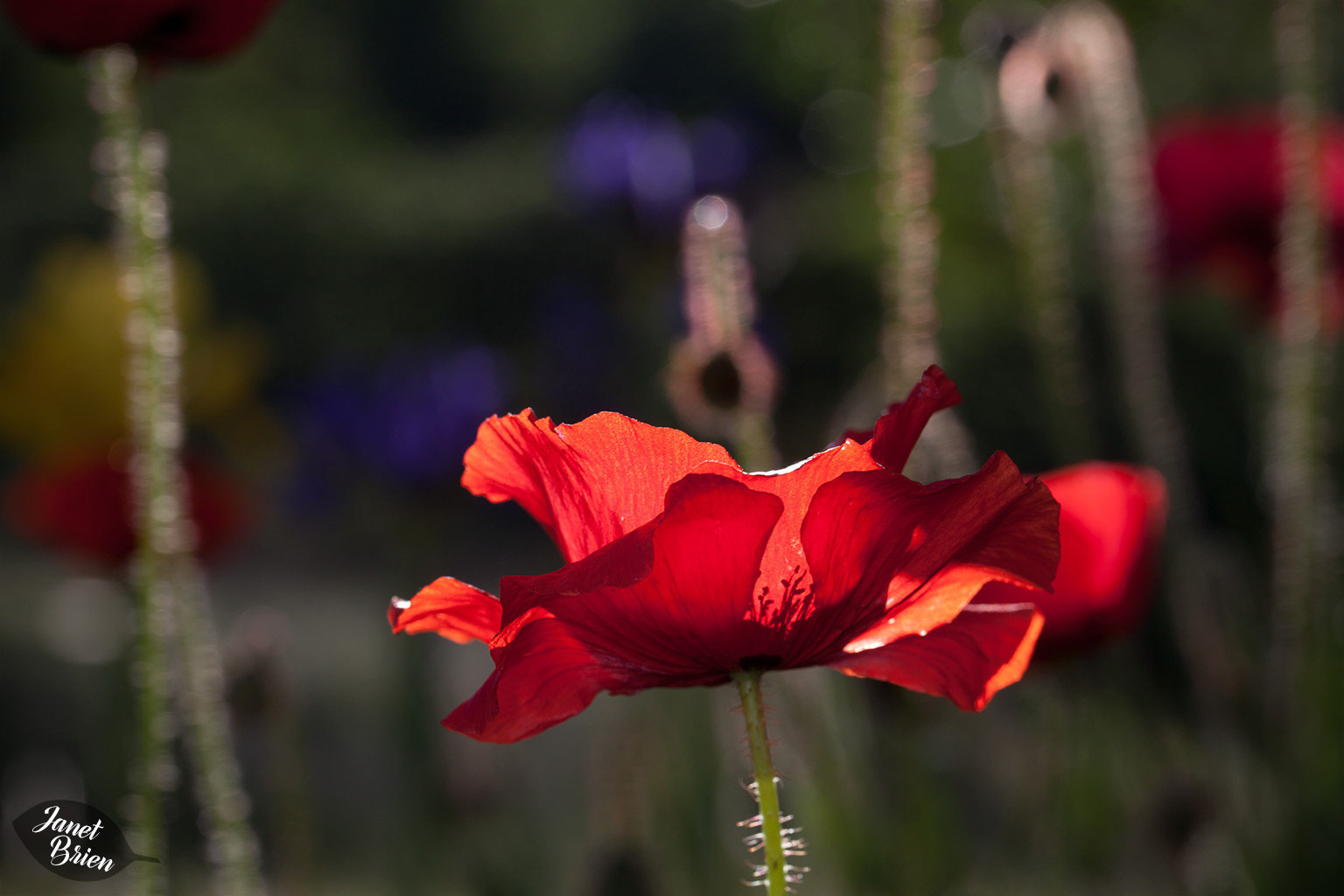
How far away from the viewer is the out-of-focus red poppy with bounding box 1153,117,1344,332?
3.66ft

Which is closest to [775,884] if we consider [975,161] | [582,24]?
[975,161]

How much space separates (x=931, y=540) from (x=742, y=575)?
0.16 ft

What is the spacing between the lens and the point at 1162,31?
3.27 metres

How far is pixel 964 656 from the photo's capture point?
0.34 meters

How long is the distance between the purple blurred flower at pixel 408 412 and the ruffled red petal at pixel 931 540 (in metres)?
0.93

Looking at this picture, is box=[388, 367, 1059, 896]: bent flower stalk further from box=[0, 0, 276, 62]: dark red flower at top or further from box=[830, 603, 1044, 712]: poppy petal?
box=[0, 0, 276, 62]: dark red flower at top

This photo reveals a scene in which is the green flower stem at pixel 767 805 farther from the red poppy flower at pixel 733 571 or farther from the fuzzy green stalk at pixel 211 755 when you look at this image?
the fuzzy green stalk at pixel 211 755

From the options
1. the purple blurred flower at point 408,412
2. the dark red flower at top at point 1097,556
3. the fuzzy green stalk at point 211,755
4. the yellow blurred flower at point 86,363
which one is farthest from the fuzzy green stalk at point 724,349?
the yellow blurred flower at point 86,363

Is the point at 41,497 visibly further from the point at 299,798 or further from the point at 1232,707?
the point at 1232,707

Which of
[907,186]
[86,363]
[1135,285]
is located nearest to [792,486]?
[907,186]

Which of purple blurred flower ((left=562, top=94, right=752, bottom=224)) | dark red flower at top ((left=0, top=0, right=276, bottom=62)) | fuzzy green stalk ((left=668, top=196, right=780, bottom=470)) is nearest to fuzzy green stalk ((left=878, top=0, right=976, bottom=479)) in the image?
fuzzy green stalk ((left=668, top=196, right=780, bottom=470))

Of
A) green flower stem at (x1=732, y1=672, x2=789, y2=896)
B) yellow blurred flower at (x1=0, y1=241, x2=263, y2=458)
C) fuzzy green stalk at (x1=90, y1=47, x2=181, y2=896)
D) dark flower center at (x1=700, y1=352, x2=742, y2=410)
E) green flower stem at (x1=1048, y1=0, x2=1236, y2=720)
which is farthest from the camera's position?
yellow blurred flower at (x1=0, y1=241, x2=263, y2=458)

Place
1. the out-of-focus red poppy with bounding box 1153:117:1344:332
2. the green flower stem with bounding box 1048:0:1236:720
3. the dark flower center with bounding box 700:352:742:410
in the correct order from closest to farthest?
the dark flower center with bounding box 700:352:742:410 → the green flower stem with bounding box 1048:0:1236:720 → the out-of-focus red poppy with bounding box 1153:117:1344:332

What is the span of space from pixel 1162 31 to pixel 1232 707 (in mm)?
2890
